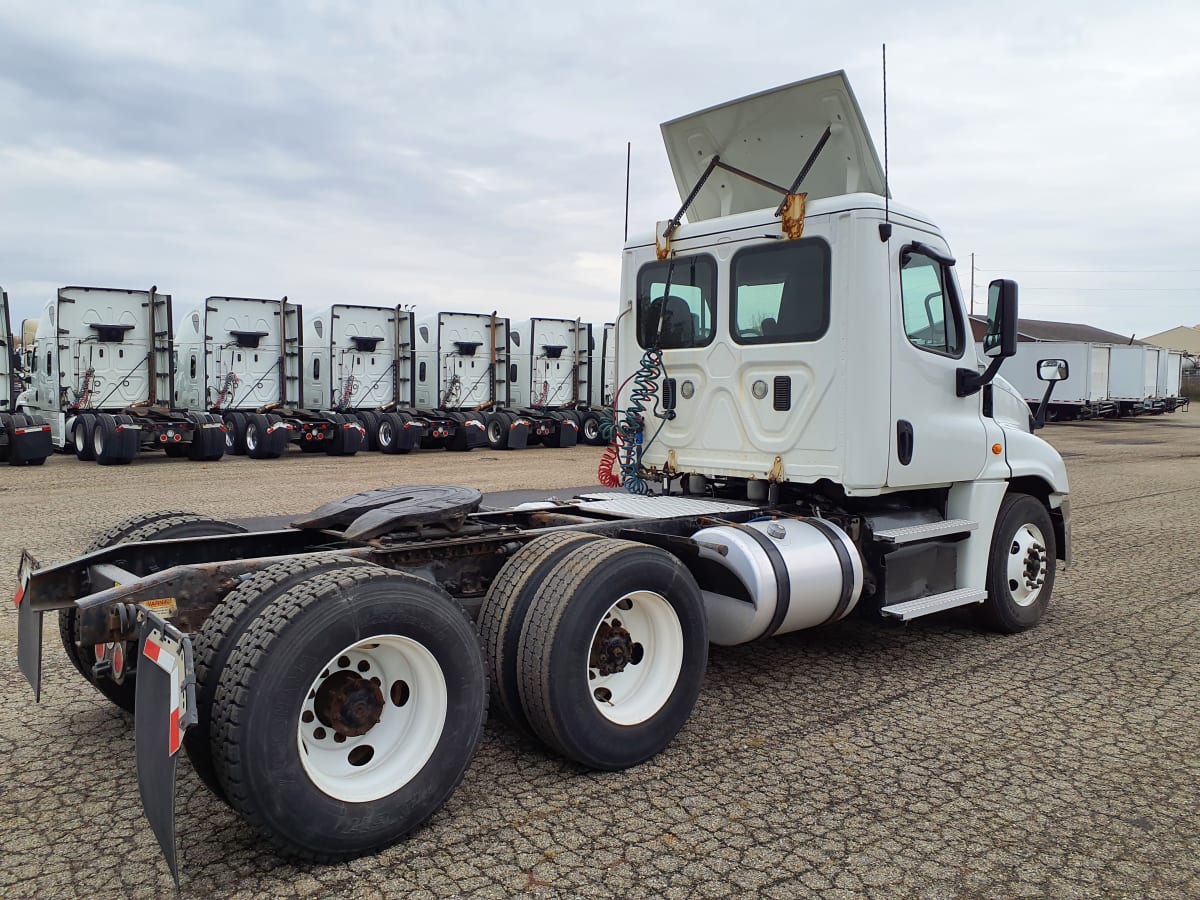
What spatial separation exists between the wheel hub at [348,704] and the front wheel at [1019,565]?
14.0 ft

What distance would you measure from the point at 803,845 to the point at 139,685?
2.32m

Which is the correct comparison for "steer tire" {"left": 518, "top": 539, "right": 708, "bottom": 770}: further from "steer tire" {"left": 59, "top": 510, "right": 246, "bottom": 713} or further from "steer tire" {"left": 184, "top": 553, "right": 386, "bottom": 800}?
"steer tire" {"left": 59, "top": 510, "right": 246, "bottom": 713}

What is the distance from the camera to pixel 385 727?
332cm

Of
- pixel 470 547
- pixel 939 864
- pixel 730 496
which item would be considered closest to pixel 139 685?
pixel 470 547

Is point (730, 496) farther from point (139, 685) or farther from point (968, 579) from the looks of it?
point (139, 685)

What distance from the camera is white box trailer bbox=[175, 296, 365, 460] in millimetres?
19828

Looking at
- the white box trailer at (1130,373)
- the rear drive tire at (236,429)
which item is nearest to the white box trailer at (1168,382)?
the white box trailer at (1130,373)

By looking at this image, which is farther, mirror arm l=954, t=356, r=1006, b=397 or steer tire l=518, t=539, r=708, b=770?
mirror arm l=954, t=356, r=1006, b=397

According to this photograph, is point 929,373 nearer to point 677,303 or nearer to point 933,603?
point 933,603

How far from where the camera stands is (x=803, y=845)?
326cm

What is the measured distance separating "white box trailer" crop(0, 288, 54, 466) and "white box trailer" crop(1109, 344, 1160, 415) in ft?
125

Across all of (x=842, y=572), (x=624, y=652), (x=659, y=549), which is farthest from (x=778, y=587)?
(x=624, y=652)

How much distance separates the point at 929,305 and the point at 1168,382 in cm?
4382

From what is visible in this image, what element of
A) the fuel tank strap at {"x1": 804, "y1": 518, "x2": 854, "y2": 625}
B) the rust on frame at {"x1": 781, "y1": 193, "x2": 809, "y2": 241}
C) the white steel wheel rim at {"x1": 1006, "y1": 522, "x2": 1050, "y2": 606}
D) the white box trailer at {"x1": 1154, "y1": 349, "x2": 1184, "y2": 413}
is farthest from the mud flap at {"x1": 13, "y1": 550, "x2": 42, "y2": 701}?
the white box trailer at {"x1": 1154, "y1": 349, "x2": 1184, "y2": 413}
